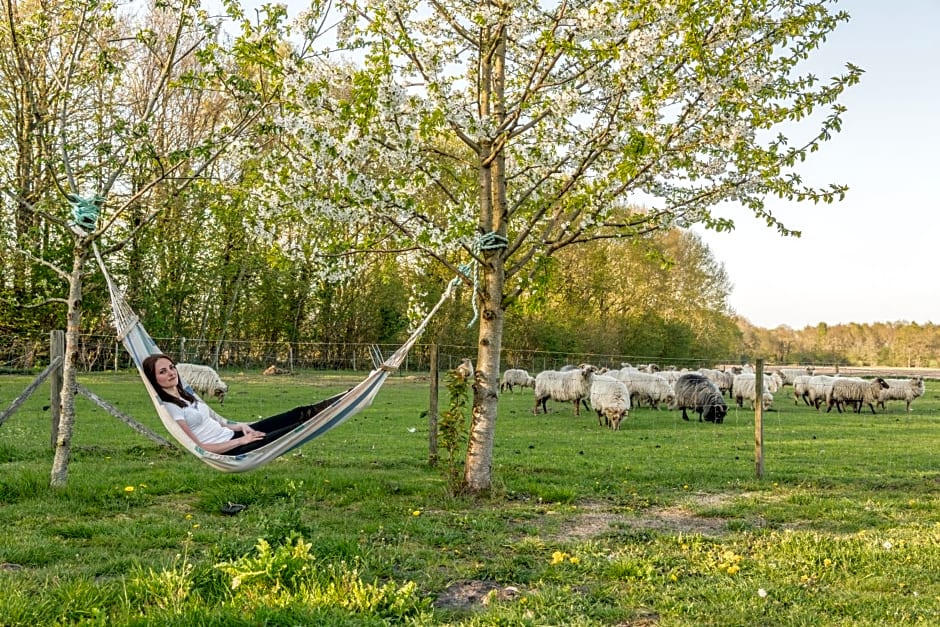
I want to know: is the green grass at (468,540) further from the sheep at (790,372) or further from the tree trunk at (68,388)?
the sheep at (790,372)

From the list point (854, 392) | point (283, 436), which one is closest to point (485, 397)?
point (283, 436)

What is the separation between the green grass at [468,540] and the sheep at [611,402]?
429 cm

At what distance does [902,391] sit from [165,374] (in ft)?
72.3

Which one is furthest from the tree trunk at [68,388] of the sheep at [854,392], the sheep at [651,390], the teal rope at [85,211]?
the sheep at [854,392]

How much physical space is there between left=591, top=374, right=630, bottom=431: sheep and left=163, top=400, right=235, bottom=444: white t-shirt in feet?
33.7

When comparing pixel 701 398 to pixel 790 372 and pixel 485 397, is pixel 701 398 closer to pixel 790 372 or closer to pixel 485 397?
pixel 485 397

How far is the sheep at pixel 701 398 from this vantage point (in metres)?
18.0

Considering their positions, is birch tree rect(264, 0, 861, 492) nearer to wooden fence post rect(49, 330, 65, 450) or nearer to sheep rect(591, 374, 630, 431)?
wooden fence post rect(49, 330, 65, 450)

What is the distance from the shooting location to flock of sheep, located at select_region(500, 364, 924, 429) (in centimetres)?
1662

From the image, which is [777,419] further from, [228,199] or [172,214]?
[172,214]

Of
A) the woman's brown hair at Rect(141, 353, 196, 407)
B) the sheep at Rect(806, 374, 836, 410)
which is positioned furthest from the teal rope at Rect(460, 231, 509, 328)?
the sheep at Rect(806, 374, 836, 410)

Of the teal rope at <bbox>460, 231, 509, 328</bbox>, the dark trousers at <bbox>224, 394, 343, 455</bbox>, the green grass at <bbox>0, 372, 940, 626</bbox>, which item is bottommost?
the green grass at <bbox>0, 372, 940, 626</bbox>

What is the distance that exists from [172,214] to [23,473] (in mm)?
19090

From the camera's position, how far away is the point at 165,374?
694cm
